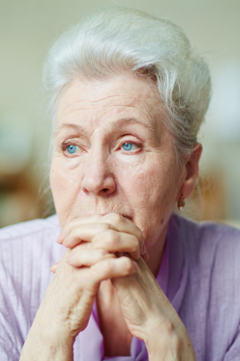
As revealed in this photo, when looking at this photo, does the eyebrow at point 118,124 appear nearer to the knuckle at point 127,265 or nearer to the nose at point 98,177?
the nose at point 98,177

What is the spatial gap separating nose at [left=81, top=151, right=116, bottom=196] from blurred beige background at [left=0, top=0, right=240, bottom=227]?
2226mm

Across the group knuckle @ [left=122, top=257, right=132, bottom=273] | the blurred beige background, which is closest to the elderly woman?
knuckle @ [left=122, top=257, right=132, bottom=273]

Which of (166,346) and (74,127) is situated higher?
(74,127)

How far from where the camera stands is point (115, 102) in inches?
41.5

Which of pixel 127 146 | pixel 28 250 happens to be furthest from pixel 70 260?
pixel 28 250

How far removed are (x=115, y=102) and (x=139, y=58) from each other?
19 centimetres

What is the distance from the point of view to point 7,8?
3.52 metres

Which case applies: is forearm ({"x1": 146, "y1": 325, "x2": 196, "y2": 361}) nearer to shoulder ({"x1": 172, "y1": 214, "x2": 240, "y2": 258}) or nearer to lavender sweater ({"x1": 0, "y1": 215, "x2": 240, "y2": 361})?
lavender sweater ({"x1": 0, "y1": 215, "x2": 240, "y2": 361})

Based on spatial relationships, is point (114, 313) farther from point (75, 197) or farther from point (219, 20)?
point (219, 20)

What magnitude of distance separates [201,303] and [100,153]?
772mm

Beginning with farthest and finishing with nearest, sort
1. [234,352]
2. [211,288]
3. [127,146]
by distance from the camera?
[211,288] → [234,352] → [127,146]

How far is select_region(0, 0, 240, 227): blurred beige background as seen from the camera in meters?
3.28

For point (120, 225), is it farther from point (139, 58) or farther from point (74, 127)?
point (139, 58)

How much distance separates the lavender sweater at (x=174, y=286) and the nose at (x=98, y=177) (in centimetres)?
43
